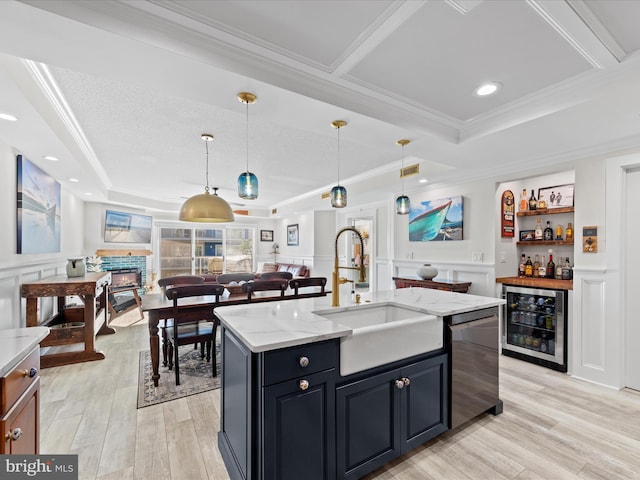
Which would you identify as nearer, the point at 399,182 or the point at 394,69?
the point at 394,69

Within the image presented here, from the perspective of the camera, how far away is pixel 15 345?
133 centimetres

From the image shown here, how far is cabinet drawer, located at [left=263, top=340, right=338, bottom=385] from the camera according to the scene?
1.34 meters

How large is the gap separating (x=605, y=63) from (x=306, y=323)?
2.34 meters

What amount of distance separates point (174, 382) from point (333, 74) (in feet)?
9.96

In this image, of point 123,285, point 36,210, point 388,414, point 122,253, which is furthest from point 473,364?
point 122,253

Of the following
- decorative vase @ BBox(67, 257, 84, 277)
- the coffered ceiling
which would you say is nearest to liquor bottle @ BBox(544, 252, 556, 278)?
the coffered ceiling

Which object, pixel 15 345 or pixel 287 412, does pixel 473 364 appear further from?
pixel 15 345

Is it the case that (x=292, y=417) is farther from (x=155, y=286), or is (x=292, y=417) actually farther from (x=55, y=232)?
(x=155, y=286)

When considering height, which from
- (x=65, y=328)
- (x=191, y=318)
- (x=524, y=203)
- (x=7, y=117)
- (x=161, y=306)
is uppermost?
(x=7, y=117)

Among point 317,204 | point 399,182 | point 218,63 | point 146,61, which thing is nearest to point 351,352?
point 218,63

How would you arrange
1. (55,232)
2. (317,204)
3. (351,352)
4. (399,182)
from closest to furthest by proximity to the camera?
(351,352) < (55,232) < (399,182) < (317,204)

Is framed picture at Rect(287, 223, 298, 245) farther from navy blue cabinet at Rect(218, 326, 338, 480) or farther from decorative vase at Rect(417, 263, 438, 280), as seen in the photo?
navy blue cabinet at Rect(218, 326, 338, 480)

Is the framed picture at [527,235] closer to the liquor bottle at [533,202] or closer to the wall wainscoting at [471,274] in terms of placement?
the liquor bottle at [533,202]

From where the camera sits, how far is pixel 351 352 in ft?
5.13
